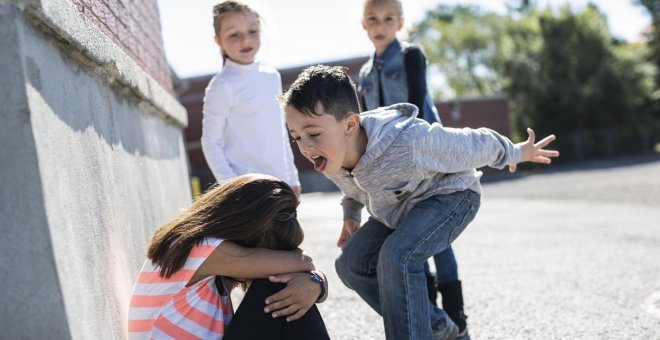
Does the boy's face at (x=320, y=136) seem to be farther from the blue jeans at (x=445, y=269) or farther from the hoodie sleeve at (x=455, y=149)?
the blue jeans at (x=445, y=269)

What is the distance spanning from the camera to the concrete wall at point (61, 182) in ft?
Answer: 6.76

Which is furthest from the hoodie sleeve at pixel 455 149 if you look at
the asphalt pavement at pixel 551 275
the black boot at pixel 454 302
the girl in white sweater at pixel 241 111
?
the girl in white sweater at pixel 241 111

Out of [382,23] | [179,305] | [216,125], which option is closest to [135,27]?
[216,125]

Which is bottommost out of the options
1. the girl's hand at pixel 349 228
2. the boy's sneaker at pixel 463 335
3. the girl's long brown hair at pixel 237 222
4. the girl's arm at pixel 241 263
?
the boy's sneaker at pixel 463 335

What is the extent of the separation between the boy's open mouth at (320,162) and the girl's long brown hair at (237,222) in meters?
0.24

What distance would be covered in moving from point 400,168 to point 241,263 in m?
0.85

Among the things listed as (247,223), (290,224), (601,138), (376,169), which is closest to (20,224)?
(247,223)

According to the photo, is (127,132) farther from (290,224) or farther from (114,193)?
(290,224)

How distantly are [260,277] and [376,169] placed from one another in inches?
29.9

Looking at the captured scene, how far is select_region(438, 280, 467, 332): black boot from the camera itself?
158 inches

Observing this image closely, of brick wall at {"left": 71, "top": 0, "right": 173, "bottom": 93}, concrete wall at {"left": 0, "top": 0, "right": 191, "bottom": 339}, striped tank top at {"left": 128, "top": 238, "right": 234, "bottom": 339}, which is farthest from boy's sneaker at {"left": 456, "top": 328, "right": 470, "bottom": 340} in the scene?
brick wall at {"left": 71, "top": 0, "right": 173, "bottom": 93}

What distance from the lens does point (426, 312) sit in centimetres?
310

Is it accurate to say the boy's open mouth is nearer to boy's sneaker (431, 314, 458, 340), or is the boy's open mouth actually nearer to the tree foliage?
boy's sneaker (431, 314, 458, 340)

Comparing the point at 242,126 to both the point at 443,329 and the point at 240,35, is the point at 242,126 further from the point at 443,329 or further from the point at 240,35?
the point at 443,329
